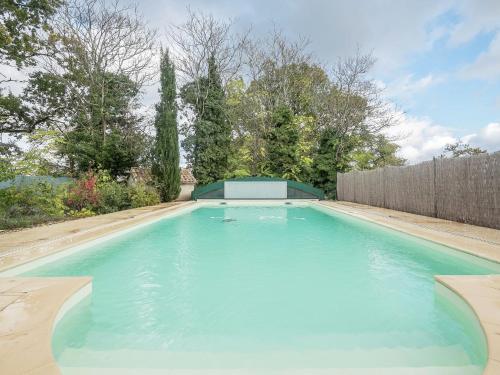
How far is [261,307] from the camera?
3.40m

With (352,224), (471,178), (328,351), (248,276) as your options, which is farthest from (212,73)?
(328,351)

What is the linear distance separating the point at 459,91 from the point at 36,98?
822 inches

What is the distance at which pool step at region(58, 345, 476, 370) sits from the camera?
2.26 meters

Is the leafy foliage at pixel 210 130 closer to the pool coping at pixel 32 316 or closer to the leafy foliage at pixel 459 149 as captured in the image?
the leafy foliage at pixel 459 149

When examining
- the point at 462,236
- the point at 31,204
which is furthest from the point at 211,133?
the point at 462,236

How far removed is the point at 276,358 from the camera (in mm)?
2383

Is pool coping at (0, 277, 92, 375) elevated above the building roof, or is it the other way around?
the building roof

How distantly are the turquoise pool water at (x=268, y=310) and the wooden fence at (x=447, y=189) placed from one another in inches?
103

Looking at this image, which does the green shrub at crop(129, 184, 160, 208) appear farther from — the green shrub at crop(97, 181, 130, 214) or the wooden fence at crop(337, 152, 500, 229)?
the wooden fence at crop(337, 152, 500, 229)

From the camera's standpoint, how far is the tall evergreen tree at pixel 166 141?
17.2 metres

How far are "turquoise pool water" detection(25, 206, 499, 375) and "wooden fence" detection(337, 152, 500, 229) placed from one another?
261 centimetres

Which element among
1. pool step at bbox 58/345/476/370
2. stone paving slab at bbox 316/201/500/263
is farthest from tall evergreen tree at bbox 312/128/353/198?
pool step at bbox 58/345/476/370

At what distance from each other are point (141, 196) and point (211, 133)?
7351 mm

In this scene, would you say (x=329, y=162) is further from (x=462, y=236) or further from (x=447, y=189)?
(x=462, y=236)
